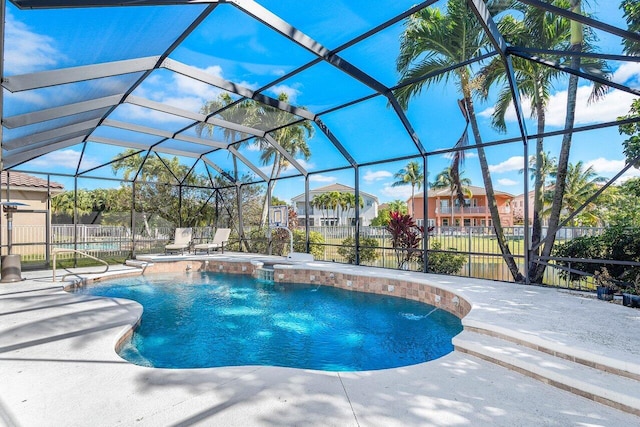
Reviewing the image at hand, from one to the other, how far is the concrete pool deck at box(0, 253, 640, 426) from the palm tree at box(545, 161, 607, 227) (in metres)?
16.4

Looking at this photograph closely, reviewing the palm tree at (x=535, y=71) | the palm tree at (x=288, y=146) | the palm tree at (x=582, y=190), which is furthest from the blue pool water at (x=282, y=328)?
the palm tree at (x=582, y=190)

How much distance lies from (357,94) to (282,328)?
15.7 feet

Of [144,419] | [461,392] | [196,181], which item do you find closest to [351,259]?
[461,392]

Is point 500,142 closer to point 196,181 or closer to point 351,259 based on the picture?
point 351,259

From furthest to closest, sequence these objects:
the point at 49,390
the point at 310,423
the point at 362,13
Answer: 1. the point at 362,13
2. the point at 49,390
3. the point at 310,423

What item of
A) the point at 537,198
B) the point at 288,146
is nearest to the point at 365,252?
the point at 537,198

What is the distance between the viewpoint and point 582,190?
56.9 feet

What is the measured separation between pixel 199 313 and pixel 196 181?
14.5 meters

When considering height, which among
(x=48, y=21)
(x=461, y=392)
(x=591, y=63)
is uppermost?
(x=591, y=63)

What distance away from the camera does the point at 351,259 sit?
33.7 feet

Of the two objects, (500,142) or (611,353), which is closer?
(611,353)

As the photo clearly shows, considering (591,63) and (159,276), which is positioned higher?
(591,63)

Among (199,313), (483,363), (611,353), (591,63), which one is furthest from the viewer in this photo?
(199,313)

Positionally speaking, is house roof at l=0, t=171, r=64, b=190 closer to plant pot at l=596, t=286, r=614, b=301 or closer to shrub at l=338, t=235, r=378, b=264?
shrub at l=338, t=235, r=378, b=264
